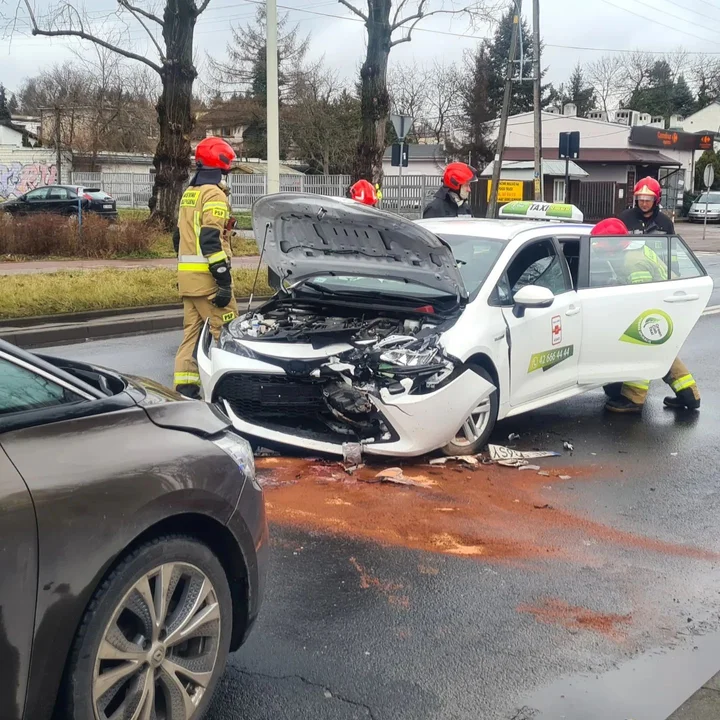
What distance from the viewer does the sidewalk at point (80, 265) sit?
17.1 meters

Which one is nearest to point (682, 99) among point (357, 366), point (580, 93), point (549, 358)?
point (580, 93)

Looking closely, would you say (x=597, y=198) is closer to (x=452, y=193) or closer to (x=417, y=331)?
(x=452, y=193)

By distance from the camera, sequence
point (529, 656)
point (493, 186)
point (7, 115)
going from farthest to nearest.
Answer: point (7, 115) < point (493, 186) < point (529, 656)

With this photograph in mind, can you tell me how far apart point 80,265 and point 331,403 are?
13566mm

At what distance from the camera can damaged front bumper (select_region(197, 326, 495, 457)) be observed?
5.84 meters

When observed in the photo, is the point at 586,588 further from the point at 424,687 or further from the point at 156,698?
the point at 156,698

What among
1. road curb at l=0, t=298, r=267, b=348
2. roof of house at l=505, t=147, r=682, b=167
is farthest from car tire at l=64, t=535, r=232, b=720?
roof of house at l=505, t=147, r=682, b=167

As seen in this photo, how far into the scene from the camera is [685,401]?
324 inches

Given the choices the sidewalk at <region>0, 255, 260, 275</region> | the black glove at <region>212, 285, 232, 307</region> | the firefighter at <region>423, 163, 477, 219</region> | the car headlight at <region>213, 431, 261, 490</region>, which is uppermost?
the firefighter at <region>423, 163, 477, 219</region>

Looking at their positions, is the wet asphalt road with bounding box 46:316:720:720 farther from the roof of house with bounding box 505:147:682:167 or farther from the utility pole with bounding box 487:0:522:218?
the roof of house with bounding box 505:147:682:167

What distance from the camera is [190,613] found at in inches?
119

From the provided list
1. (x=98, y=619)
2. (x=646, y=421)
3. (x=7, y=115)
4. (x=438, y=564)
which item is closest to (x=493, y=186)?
(x=646, y=421)

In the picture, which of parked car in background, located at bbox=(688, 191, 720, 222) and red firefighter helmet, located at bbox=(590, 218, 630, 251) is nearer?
red firefighter helmet, located at bbox=(590, 218, 630, 251)

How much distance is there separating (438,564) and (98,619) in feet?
7.73
